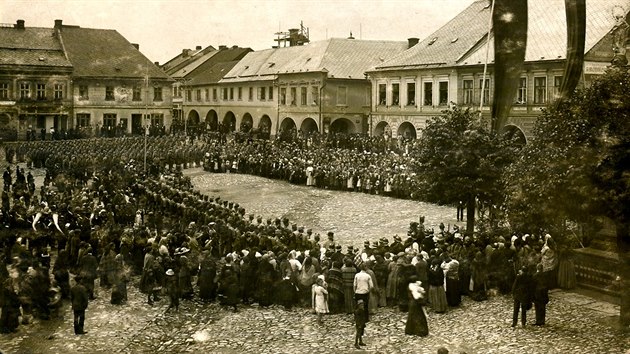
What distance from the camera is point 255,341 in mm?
13305

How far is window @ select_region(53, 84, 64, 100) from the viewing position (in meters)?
50.1

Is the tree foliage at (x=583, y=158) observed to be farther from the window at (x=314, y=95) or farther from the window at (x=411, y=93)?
the window at (x=314, y=95)

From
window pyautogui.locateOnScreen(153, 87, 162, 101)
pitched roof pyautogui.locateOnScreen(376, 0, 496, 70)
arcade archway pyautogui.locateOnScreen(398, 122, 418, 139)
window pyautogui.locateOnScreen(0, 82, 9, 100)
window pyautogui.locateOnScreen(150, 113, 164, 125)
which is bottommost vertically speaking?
arcade archway pyautogui.locateOnScreen(398, 122, 418, 139)

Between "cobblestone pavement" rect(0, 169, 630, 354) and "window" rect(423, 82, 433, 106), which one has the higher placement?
"window" rect(423, 82, 433, 106)

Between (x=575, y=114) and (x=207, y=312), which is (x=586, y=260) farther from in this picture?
(x=207, y=312)

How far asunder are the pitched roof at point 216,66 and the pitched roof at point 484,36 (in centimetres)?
2711

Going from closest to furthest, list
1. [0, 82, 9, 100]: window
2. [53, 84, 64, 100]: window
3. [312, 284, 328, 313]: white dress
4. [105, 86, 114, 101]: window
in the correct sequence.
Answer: [312, 284, 328, 313]: white dress → [0, 82, 9, 100]: window → [53, 84, 64, 100]: window → [105, 86, 114, 101]: window

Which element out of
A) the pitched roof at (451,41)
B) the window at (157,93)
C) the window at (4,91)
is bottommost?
the window at (4,91)

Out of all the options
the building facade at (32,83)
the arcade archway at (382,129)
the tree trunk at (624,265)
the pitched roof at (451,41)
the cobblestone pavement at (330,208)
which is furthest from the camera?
the building facade at (32,83)

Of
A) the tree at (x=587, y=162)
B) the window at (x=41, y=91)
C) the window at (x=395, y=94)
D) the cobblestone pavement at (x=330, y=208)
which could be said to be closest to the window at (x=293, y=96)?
the window at (x=395, y=94)

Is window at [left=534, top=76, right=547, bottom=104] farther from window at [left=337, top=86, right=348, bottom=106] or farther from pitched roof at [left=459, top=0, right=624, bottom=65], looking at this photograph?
window at [left=337, top=86, right=348, bottom=106]

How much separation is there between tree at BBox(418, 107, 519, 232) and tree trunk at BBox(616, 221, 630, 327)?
5876 millimetres

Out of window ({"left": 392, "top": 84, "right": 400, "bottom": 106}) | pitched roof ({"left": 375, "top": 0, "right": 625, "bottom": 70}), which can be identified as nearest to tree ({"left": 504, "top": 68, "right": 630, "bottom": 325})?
pitched roof ({"left": 375, "top": 0, "right": 625, "bottom": 70})

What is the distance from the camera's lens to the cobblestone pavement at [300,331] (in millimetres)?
12773
